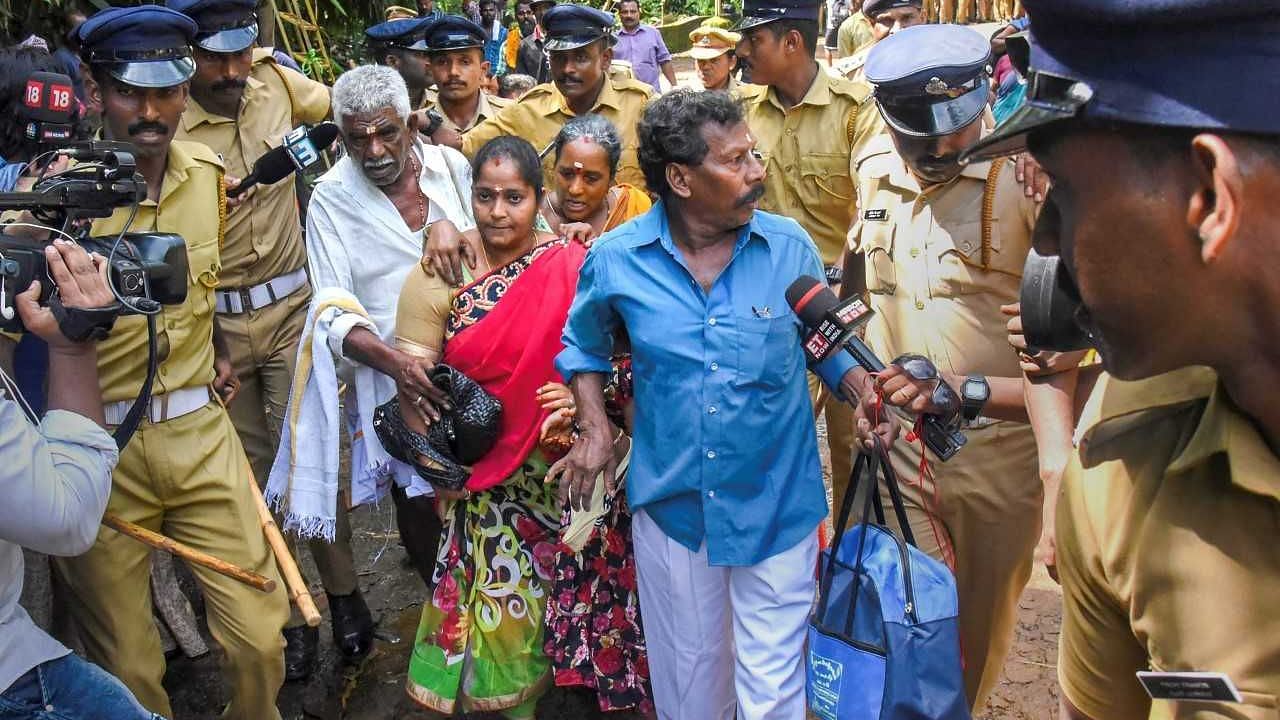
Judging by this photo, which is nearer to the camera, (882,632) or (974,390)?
(882,632)

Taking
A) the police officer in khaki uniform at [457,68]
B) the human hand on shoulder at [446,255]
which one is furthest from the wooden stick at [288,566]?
the police officer in khaki uniform at [457,68]

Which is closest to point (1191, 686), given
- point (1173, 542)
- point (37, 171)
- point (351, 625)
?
point (1173, 542)

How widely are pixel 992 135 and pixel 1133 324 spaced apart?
10.9 inches

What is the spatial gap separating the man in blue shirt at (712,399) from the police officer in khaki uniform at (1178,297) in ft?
5.22

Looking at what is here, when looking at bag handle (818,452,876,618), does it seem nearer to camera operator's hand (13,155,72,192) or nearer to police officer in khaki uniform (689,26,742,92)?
camera operator's hand (13,155,72,192)

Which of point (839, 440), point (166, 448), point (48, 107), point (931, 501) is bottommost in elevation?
point (839, 440)

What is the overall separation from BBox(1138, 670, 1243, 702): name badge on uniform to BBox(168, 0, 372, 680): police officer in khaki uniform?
3647mm

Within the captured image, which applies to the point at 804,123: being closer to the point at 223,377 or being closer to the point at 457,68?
the point at 457,68

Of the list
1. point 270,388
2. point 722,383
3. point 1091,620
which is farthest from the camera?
point 270,388

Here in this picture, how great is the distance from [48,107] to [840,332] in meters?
2.29

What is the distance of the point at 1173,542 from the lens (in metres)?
1.33

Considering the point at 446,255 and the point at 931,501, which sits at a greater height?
the point at 446,255

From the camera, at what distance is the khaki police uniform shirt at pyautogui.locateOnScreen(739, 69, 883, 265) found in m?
4.89

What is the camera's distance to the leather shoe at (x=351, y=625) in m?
4.43
